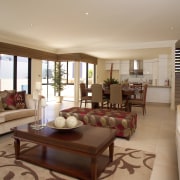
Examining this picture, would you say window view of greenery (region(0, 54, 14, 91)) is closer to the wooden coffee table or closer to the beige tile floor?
the beige tile floor

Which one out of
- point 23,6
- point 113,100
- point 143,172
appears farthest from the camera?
point 113,100

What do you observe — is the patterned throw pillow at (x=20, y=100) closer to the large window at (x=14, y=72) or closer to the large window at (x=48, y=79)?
the large window at (x=14, y=72)

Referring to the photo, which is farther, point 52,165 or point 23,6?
point 23,6

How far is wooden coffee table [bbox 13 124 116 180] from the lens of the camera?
202cm

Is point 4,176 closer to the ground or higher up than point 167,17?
closer to the ground

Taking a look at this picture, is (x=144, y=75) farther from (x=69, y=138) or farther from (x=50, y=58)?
(x=69, y=138)

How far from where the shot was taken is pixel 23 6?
370 cm

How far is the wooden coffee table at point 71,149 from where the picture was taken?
2.02 m

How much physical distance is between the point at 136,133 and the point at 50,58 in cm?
560

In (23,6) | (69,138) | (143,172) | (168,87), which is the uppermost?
(23,6)

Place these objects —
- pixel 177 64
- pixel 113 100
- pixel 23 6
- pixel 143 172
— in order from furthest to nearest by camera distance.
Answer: pixel 177 64 → pixel 113 100 → pixel 23 6 → pixel 143 172

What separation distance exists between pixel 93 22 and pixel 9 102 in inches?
110

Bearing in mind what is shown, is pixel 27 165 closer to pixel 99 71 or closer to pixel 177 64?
pixel 99 71

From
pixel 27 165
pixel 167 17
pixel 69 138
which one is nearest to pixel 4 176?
pixel 27 165
